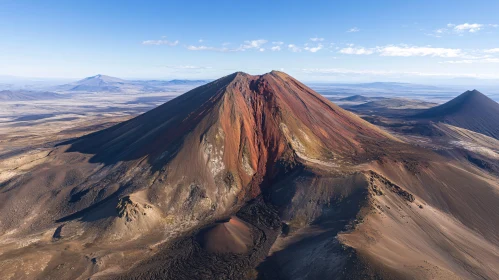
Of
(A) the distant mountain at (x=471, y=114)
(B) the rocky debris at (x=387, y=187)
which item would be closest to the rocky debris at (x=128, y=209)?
(B) the rocky debris at (x=387, y=187)

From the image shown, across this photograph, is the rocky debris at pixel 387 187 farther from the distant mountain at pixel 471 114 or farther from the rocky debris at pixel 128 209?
the distant mountain at pixel 471 114

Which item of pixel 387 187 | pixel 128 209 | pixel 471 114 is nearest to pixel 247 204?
pixel 128 209

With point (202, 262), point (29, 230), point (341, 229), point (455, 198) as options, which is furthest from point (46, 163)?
point (455, 198)

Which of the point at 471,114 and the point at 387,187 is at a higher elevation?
the point at 471,114

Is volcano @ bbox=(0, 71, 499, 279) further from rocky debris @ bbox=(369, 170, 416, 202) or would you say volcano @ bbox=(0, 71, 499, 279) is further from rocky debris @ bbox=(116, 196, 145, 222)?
rocky debris @ bbox=(369, 170, 416, 202)

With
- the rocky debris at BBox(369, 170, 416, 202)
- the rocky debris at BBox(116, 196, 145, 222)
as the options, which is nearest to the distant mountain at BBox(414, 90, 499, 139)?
the rocky debris at BBox(369, 170, 416, 202)

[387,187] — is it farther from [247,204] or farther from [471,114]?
[471,114]
